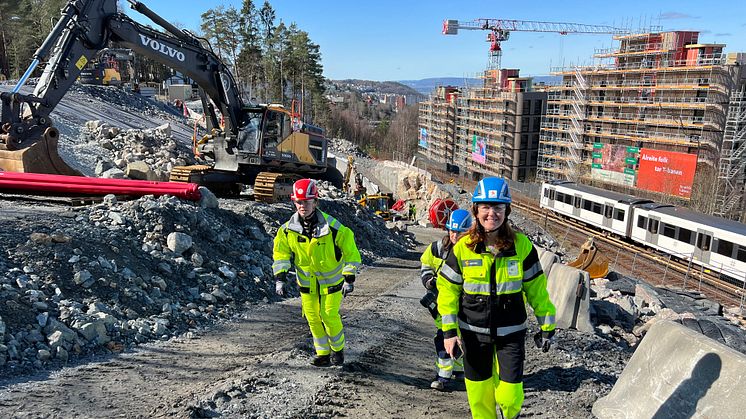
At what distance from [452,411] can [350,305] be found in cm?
402

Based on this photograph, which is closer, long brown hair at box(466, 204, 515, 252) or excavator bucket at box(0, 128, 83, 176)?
long brown hair at box(466, 204, 515, 252)

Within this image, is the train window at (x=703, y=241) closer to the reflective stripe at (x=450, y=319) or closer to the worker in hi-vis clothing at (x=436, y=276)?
the worker in hi-vis clothing at (x=436, y=276)

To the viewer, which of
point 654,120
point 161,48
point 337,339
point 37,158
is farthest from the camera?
point 654,120

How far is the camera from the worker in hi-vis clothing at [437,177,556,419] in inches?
149

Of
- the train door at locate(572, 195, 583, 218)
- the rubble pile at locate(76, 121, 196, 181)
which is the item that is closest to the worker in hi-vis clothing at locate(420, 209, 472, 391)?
the rubble pile at locate(76, 121, 196, 181)

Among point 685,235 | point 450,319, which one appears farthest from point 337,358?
point 685,235

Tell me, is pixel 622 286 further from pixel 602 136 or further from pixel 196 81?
pixel 602 136

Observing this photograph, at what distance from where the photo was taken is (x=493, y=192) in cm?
374

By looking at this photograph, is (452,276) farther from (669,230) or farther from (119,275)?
(669,230)

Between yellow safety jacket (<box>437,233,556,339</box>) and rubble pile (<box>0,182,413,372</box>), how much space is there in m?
4.21

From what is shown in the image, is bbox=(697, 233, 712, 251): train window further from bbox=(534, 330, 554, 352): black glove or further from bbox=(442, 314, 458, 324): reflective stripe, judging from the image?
bbox=(442, 314, 458, 324): reflective stripe

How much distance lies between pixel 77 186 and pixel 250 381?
6881 mm

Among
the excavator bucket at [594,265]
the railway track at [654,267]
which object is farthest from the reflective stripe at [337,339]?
the railway track at [654,267]

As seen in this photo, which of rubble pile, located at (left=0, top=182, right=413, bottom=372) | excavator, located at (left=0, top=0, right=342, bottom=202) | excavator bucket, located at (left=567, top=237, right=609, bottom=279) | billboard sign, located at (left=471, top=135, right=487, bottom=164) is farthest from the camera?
billboard sign, located at (left=471, top=135, right=487, bottom=164)
